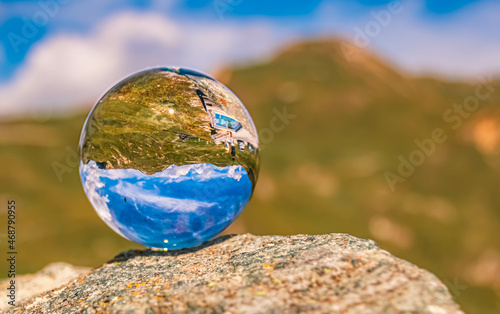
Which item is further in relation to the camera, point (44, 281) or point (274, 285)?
point (44, 281)

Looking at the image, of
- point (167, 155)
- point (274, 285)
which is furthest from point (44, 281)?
point (274, 285)

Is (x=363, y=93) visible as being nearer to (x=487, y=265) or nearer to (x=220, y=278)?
(x=487, y=265)

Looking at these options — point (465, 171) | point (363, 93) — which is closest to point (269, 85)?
point (363, 93)

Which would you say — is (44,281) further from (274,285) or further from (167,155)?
(274,285)

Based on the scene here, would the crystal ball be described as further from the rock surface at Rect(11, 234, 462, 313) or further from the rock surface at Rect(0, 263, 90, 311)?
the rock surface at Rect(0, 263, 90, 311)

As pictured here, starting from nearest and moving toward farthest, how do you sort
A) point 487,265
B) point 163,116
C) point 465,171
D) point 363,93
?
1. point 163,116
2. point 487,265
3. point 465,171
4. point 363,93

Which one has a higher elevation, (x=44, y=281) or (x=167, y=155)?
(x=44, y=281)
